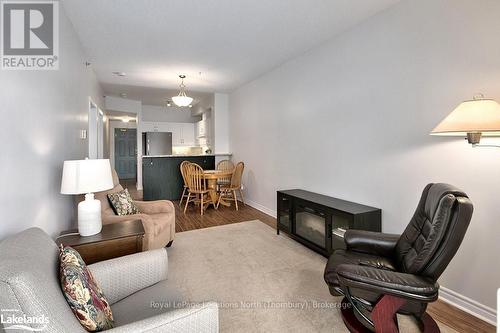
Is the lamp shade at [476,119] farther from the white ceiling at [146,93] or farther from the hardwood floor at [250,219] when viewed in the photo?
the white ceiling at [146,93]

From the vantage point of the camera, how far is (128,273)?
144cm

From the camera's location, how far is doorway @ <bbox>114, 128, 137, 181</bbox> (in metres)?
9.43

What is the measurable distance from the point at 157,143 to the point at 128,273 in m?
6.51

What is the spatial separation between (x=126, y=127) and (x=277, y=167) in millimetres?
7422

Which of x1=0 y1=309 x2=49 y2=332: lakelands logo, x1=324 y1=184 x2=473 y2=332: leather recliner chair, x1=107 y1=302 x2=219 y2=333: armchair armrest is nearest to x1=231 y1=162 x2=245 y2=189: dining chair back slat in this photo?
x1=324 y1=184 x2=473 y2=332: leather recliner chair

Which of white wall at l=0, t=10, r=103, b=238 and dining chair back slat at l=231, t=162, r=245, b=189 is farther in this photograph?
dining chair back slat at l=231, t=162, r=245, b=189

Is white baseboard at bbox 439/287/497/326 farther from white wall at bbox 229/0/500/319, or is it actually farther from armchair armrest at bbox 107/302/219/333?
armchair armrest at bbox 107/302/219/333

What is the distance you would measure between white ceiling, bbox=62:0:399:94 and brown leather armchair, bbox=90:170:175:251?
185 cm

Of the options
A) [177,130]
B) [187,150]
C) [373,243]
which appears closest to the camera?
[373,243]

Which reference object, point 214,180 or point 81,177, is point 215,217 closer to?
point 214,180

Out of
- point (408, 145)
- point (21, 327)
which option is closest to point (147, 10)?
point (21, 327)

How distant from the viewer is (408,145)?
7.64ft

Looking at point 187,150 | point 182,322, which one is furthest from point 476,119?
point 187,150

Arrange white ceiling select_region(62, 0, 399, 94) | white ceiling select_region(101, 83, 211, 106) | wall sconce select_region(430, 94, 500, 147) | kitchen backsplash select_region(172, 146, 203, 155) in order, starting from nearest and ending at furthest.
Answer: wall sconce select_region(430, 94, 500, 147), white ceiling select_region(62, 0, 399, 94), white ceiling select_region(101, 83, 211, 106), kitchen backsplash select_region(172, 146, 203, 155)
